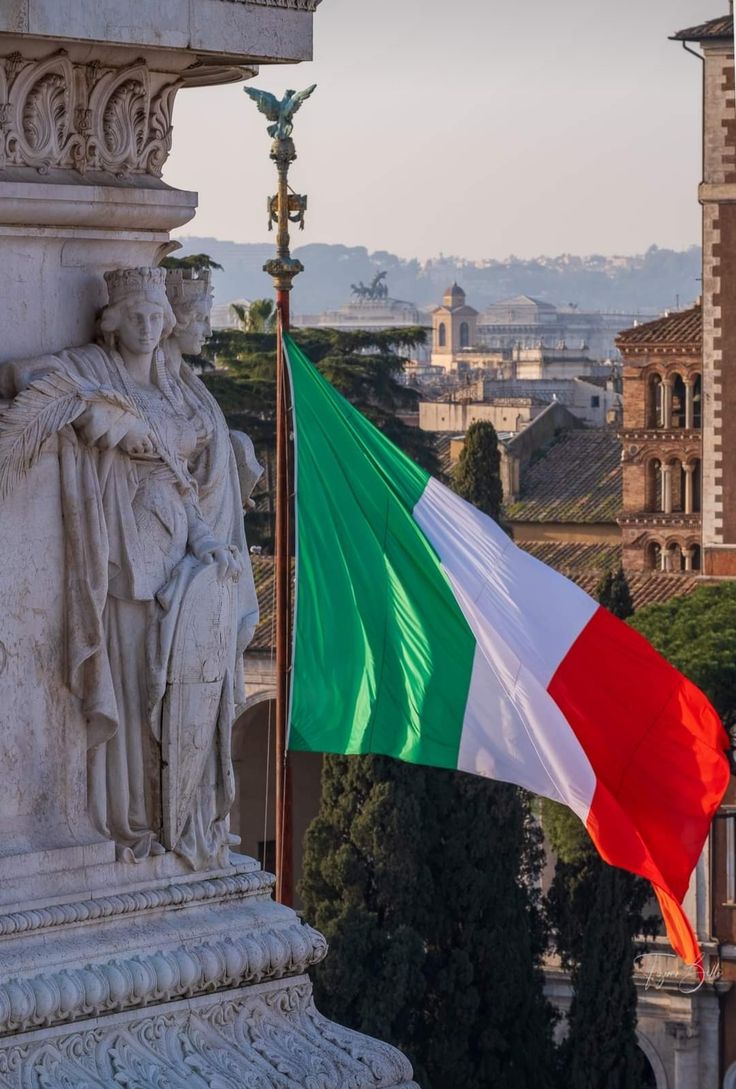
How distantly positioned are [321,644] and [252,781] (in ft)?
65.0

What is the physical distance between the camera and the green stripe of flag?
380 inches

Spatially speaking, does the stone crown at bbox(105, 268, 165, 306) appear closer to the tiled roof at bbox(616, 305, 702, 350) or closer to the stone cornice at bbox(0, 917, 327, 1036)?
the stone cornice at bbox(0, 917, 327, 1036)

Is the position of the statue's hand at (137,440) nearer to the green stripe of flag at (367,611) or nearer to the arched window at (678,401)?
the green stripe of flag at (367,611)

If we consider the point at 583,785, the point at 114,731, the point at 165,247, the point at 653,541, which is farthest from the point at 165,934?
the point at 653,541

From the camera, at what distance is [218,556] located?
6066 mm

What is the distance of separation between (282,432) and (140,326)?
225 inches

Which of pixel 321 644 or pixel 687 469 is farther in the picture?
pixel 687 469

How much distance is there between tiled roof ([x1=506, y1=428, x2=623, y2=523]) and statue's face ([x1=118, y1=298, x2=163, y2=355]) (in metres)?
46.0

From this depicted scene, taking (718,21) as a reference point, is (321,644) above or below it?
below

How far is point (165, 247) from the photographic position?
20.3 feet

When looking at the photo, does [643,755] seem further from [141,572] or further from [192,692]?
[141,572]

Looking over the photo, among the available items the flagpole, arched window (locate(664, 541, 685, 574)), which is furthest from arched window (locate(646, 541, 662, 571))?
the flagpole

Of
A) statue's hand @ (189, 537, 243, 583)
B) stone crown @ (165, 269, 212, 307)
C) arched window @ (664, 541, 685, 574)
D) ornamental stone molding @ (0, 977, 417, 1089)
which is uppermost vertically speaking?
stone crown @ (165, 269, 212, 307)

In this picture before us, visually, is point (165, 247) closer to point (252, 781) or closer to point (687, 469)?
point (252, 781)
